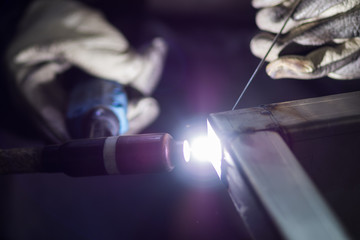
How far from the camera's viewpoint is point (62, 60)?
4.49 ft

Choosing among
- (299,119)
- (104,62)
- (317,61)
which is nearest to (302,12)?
(317,61)

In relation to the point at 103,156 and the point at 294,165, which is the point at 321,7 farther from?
the point at 103,156

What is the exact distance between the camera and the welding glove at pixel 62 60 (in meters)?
1.30

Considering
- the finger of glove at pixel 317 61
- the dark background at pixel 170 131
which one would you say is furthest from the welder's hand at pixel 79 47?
the finger of glove at pixel 317 61

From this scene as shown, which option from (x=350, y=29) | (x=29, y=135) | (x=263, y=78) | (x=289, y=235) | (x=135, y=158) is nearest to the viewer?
(x=289, y=235)

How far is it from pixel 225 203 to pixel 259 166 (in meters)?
0.92

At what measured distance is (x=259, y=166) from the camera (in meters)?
0.47

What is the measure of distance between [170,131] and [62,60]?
0.88 meters

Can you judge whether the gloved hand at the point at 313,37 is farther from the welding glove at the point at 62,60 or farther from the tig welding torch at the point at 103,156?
the welding glove at the point at 62,60

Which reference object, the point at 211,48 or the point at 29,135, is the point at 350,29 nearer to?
the point at 211,48

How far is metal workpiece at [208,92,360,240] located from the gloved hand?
0.87ft

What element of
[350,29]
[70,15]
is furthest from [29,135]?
[350,29]

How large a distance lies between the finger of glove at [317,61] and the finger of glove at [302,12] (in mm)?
131

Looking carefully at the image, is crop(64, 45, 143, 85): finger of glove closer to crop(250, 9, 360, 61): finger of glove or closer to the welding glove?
the welding glove
